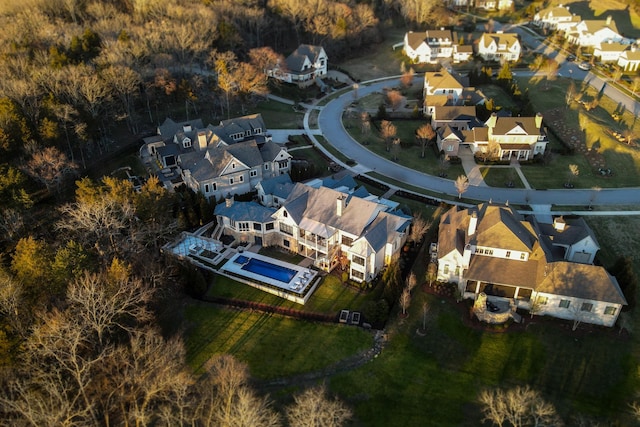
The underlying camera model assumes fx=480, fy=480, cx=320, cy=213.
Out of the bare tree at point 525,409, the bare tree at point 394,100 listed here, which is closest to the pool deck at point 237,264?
the bare tree at point 525,409

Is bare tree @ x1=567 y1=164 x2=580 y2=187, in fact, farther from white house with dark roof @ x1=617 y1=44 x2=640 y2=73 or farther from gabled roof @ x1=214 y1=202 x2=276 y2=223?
white house with dark roof @ x1=617 y1=44 x2=640 y2=73

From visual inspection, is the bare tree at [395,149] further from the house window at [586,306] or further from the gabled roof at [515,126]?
the house window at [586,306]

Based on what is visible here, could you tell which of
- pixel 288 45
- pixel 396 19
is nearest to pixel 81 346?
pixel 288 45

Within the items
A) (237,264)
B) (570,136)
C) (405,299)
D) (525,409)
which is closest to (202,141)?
(237,264)

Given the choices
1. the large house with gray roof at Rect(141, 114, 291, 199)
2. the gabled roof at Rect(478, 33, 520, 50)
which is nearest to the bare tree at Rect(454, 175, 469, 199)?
the large house with gray roof at Rect(141, 114, 291, 199)

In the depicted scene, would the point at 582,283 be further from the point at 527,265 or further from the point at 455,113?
the point at 455,113

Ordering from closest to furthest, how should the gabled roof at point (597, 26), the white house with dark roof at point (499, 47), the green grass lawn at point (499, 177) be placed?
the green grass lawn at point (499, 177) → the white house with dark roof at point (499, 47) → the gabled roof at point (597, 26)
